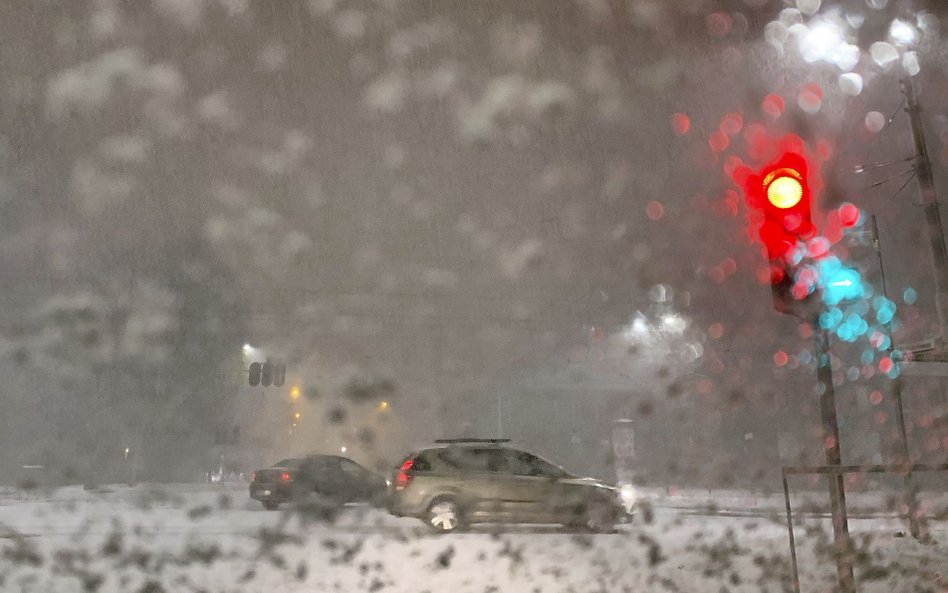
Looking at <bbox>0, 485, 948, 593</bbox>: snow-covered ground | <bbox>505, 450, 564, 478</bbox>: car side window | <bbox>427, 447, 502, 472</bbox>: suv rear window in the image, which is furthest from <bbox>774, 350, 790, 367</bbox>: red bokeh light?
<bbox>427, 447, 502, 472</bbox>: suv rear window

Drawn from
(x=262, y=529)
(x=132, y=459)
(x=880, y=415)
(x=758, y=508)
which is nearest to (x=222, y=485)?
(x=132, y=459)

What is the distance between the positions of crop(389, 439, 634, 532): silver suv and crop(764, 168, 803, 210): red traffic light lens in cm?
694

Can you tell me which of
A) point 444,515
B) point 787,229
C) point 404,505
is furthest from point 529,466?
point 787,229

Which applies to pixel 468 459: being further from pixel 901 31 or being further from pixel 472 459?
pixel 901 31

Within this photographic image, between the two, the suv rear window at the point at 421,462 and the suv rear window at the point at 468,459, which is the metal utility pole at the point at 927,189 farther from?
the suv rear window at the point at 421,462

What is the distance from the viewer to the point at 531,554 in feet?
26.1

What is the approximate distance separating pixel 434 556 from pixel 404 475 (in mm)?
3437

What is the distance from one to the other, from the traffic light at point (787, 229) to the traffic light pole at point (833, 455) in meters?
0.25

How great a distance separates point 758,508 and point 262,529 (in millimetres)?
7858

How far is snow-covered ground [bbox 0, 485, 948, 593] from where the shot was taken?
632 cm

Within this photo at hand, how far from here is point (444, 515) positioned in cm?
1075

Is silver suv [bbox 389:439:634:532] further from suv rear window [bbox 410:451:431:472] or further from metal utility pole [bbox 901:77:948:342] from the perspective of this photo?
metal utility pole [bbox 901:77:948:342]

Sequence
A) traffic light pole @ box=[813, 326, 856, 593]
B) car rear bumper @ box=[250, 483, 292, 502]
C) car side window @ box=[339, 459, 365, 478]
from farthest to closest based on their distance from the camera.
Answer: car rear bumper @ box=[250, 483, 292, 502], car side window @ box=[339, 459, 365, 478], traffic light pole @ box=[813, 326, 856, 593]

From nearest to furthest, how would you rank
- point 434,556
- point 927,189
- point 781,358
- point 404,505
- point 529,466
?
point 434,556, point 927,189, point 404,505, point 529,466, point 781,358
